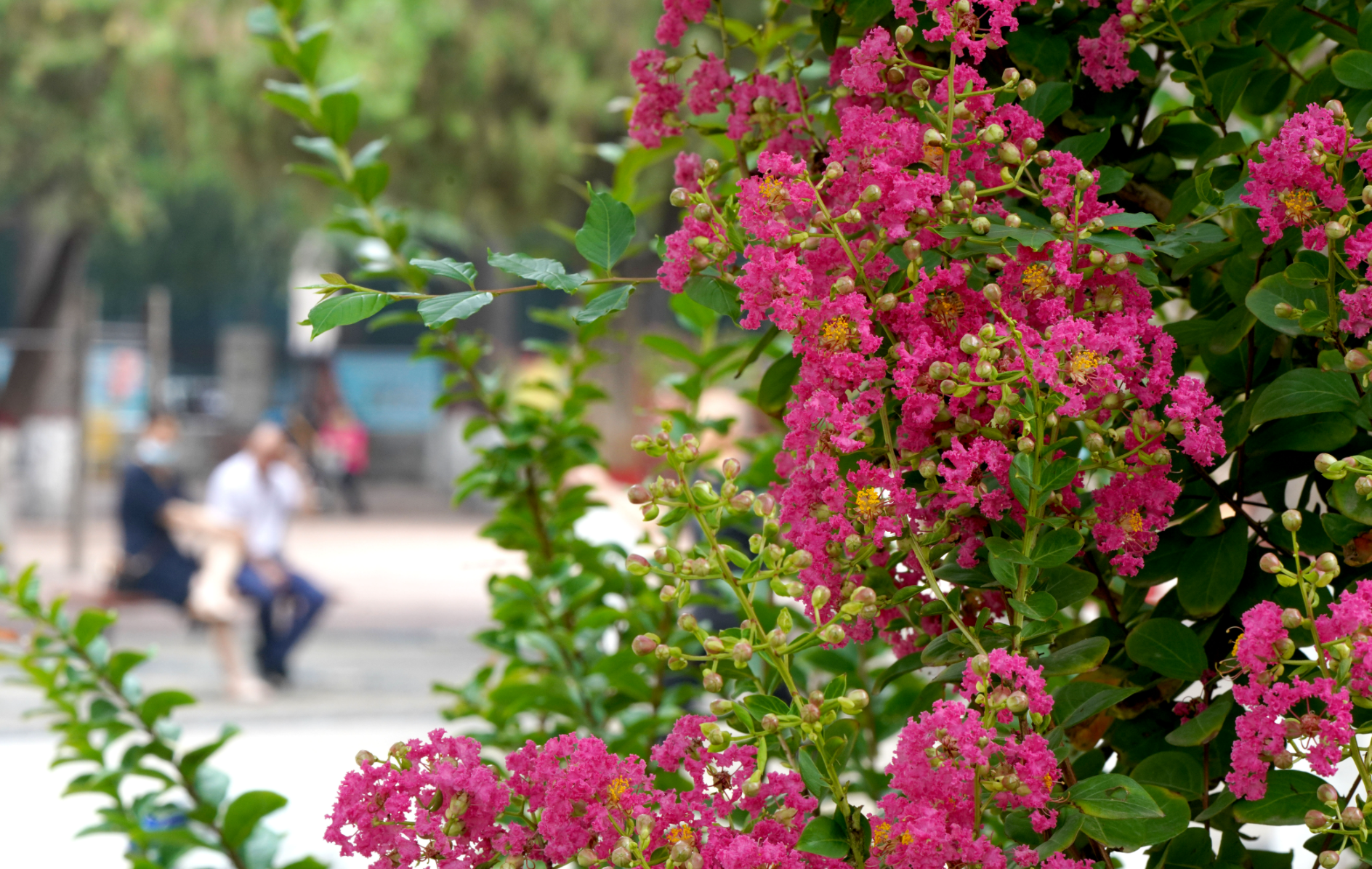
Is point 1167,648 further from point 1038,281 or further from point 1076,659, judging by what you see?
point 1038,281

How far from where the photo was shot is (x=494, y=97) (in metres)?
11.1

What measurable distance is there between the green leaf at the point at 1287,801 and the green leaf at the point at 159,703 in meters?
1.11

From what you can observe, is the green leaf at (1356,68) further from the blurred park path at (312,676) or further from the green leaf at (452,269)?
the blurred park path at (312,676)

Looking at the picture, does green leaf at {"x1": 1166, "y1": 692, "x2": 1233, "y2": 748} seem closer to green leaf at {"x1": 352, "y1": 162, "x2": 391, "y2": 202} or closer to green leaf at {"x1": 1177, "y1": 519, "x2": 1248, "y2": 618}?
green leaf at {"x1": 1177, "y1": 519, "x2": 1248, "y2": 618}

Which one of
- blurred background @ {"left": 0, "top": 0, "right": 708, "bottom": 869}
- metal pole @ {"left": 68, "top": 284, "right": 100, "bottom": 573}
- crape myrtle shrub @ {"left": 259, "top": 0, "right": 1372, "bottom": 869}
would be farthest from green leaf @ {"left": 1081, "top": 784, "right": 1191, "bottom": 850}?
metal pole @ {"left": 68, "top": 284, "right": 100, "bottom": 573}


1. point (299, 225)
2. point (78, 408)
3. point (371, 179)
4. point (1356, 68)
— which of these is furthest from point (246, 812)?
point (299, 225)

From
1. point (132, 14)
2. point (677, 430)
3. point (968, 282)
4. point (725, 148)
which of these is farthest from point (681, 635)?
point (132, 14)

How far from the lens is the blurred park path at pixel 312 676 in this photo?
16.8 ft

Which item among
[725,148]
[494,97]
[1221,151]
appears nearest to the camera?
[1221,151]

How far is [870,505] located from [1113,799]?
0.67ft

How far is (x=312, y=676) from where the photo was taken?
8281mm

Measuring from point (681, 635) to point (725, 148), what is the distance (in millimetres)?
537

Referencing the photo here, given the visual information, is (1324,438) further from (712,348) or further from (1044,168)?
(712,348)

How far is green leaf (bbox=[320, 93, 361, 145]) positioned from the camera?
56.8 inches
